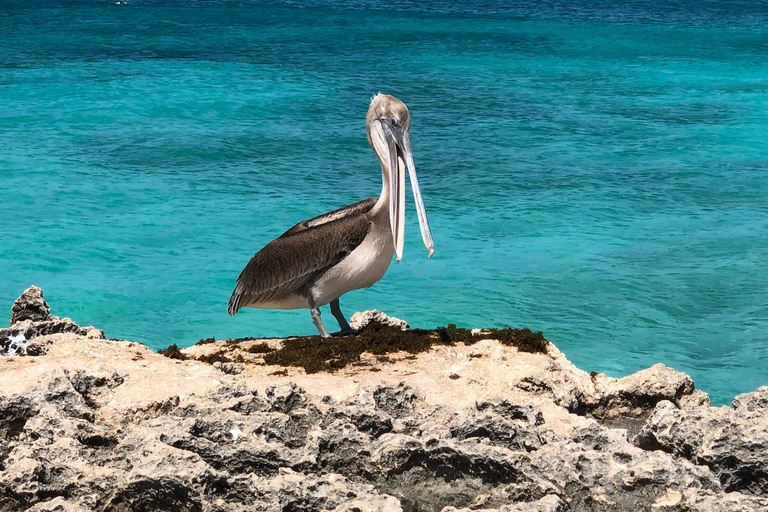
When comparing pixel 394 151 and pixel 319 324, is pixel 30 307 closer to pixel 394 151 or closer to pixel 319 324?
pixel 319 324

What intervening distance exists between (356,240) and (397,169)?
0.48m

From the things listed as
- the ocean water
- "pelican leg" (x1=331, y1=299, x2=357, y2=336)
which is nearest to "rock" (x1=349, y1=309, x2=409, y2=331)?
"pelican leg" (x1=331, y1=299, x2=357, y2=336)

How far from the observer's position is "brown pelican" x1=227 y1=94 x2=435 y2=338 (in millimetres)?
5547

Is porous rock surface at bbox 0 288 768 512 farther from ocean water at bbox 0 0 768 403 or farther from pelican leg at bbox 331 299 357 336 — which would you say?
ocean water at bbox 0 0 768 403

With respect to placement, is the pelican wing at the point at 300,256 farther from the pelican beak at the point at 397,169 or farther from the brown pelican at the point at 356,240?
the pelican beak at the point at 397,169

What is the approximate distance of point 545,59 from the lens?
20141 mm

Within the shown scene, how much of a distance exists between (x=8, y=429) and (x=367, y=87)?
45.3ft

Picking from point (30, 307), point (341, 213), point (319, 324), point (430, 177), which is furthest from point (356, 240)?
point (430, 177)

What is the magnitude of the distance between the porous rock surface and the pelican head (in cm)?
119

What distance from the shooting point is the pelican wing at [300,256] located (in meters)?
5.56

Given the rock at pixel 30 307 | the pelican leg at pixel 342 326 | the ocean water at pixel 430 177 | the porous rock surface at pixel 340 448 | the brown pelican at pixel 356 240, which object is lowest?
the ocean water at pixel 430 177

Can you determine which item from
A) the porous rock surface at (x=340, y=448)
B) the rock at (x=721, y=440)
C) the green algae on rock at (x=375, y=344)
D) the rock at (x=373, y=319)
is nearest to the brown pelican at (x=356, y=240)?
the rock at (x=373, y=319)

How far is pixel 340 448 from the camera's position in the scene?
3.91 metres

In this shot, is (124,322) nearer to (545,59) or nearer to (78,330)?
(78,330)
